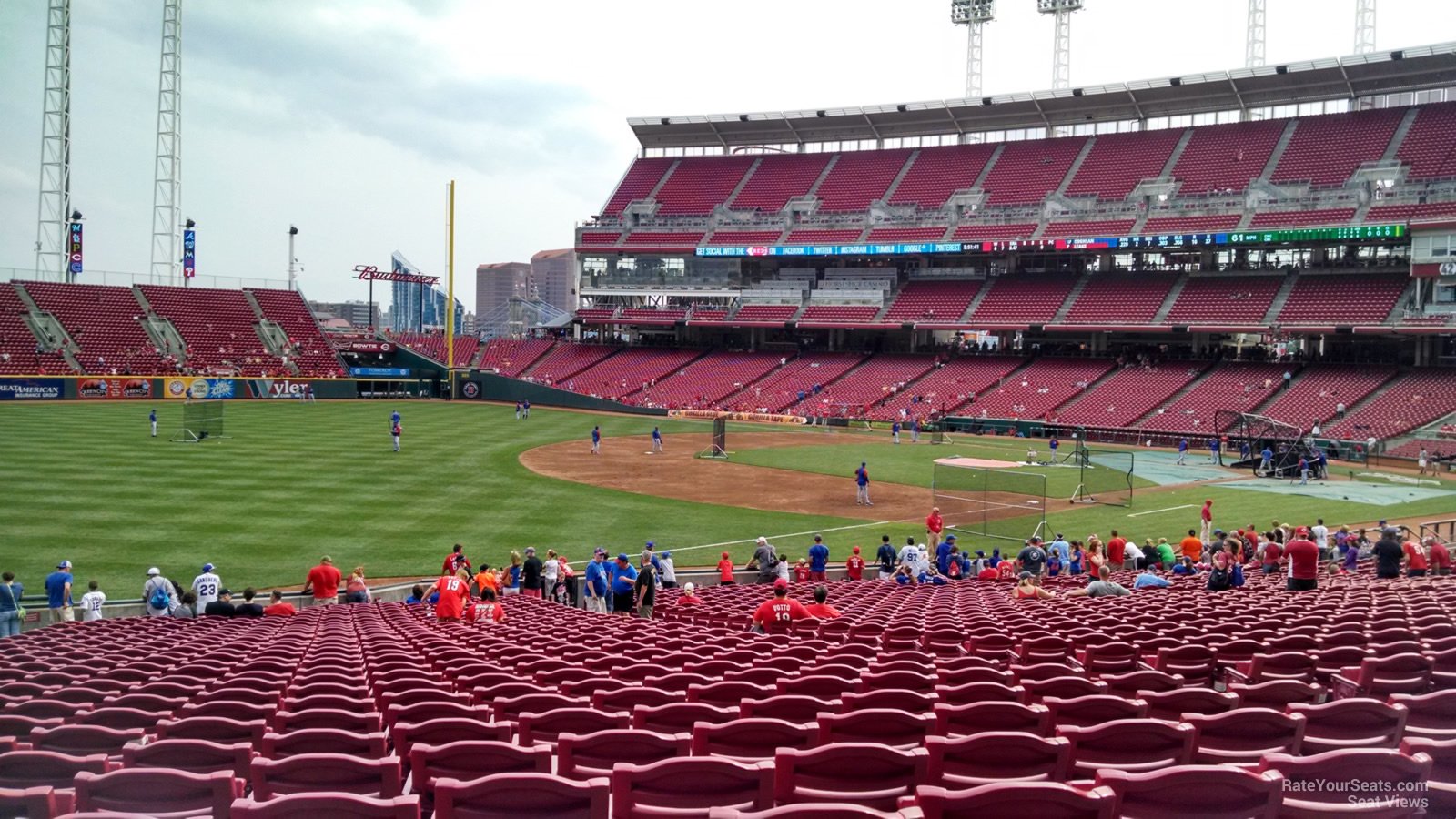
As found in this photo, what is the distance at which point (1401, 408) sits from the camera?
4788cm

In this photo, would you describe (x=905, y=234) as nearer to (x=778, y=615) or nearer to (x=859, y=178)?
(x=859, y=178)

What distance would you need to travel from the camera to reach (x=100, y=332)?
65.8 metres

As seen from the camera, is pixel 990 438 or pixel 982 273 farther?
pixel 982 273

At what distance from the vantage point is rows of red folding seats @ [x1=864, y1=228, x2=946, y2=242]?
230ft

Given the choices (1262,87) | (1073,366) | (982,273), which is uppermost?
(1262,87)

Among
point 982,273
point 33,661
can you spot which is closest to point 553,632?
point 33,661

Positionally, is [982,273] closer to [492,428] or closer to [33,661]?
[492,428]

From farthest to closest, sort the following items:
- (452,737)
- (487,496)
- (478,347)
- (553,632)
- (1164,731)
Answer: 1. (478,347)
2. (487,496)
3. (553,632)
4. (452,737)
5. (1164,731)

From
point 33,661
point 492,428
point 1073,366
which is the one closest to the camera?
point 33,661

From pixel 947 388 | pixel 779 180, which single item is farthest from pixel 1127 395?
pixel 779 180

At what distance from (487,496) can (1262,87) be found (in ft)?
195

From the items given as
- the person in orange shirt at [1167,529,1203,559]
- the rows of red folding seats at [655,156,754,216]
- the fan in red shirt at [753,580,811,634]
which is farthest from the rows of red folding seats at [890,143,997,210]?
the fan in red shirt at [753,580,811,634]

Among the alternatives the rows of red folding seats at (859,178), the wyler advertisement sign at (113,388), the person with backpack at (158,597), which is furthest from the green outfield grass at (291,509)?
the rows of red folding seats at (859,178)

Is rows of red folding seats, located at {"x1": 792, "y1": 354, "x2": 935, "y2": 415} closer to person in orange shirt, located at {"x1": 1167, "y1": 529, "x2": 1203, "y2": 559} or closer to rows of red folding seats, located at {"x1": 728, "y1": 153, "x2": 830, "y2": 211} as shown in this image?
rows of red folding seats, located at {"x1": 728, "y1": 153, "x2": 830, "y2": 211}
